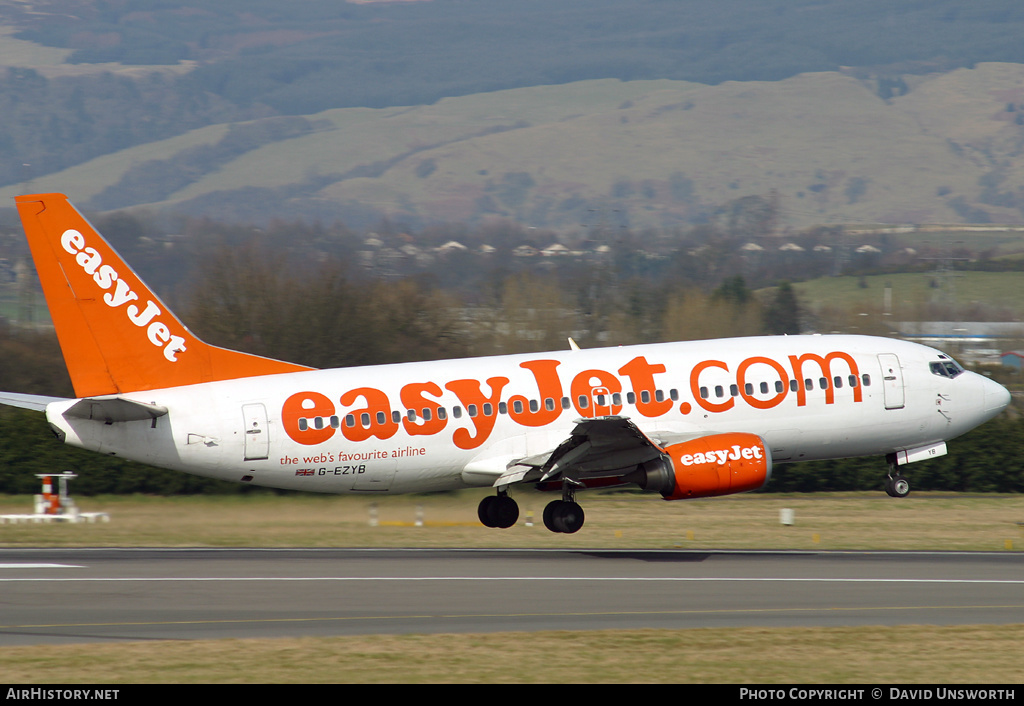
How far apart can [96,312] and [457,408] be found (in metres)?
8.81

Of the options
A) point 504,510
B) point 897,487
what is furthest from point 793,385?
point 504,510

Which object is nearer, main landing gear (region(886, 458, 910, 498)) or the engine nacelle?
the engine nacelle

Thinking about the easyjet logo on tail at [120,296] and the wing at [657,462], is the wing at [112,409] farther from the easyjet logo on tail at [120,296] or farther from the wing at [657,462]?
the wing at [657,462]

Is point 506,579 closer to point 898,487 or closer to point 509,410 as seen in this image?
point 509,410

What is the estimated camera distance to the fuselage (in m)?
29.2

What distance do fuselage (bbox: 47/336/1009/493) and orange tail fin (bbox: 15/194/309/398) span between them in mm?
621

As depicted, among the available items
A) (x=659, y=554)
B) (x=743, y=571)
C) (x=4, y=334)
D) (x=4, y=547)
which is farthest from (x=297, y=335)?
(x=743, y=571)

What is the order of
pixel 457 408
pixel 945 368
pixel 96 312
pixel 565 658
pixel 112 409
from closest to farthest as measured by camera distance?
pixel 565 658, pixel 112 409, pixel 96 312, pixel 457 408, pixel 945 368

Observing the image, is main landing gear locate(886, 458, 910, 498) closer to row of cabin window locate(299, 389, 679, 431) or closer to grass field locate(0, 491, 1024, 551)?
grass field locate(0, 491, 1024, 551)

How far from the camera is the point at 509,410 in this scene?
3080 centimetres

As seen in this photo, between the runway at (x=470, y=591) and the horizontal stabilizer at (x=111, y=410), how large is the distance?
3474 mm

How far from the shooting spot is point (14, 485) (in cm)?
4356

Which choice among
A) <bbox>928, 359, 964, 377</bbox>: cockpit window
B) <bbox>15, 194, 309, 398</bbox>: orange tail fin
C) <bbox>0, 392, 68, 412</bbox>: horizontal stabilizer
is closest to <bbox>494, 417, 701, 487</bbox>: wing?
<bbox>928, 359, 964, 377</bbox>: cockpit window

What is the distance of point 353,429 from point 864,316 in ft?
176
